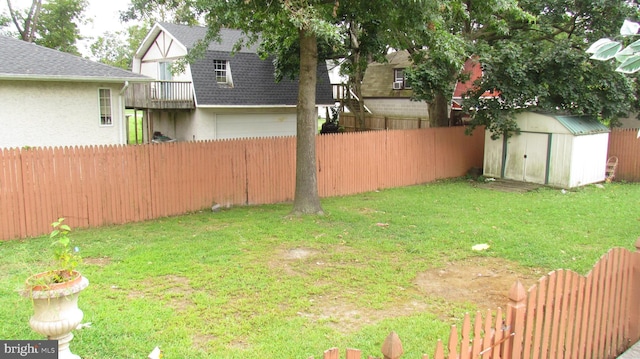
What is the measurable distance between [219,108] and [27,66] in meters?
7.72

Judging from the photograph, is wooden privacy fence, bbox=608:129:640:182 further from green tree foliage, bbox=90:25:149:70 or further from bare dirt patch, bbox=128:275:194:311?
green tree foliage, bbox=90:25:149:70

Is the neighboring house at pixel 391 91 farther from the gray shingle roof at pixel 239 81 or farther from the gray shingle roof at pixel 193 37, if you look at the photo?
the gray shingle roof at pixel 193 37

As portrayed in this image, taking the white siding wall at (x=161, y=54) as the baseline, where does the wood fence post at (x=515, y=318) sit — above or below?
below

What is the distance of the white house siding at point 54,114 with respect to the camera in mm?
14305

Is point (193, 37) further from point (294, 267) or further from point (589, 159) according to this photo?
point (294, 267)

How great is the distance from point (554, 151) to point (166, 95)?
15114mm

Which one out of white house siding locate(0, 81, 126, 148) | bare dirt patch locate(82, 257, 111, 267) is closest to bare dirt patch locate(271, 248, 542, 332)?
bare dirt patch locate(82, 257, 111, 267)

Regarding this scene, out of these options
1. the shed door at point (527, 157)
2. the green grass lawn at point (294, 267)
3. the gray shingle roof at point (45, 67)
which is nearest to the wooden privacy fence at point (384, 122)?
the shed door at point (527, 157)

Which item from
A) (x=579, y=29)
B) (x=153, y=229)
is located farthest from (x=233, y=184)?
(x=579, y=29)

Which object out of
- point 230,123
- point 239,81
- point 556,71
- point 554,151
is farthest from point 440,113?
point 230,123

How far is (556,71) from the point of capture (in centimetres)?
1576

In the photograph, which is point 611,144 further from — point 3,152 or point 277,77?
point 3,152

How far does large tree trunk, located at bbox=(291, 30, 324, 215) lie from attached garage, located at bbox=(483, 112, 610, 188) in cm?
840

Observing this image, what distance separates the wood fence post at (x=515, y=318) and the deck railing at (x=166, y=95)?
1865cm
